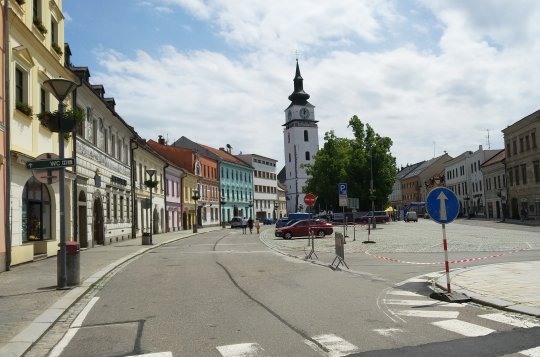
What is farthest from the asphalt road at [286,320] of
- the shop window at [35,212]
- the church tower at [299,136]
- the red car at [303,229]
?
the church tower at [299,136]

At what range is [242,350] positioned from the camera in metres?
6.48

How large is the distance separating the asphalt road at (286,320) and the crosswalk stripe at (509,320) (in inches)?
0.6

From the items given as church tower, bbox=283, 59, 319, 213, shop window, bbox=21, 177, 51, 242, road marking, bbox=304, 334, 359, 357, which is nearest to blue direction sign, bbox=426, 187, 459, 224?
road marking, bbox=304, 334, 359, 357

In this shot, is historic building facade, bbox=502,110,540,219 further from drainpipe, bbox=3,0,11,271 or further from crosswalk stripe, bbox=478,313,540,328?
crosswalk stripe, bbox=478,313,540,328

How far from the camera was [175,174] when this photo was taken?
199 feet

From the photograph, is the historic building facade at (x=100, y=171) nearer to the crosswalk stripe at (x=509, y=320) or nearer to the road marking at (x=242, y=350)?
the road marking at (x=242, y=350)

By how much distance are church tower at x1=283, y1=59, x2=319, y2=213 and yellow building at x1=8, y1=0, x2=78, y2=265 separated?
10731 centimetres

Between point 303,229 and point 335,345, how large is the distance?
1297 inches

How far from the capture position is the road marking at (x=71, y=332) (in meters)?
6.93

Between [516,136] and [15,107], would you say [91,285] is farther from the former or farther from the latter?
[516,136]

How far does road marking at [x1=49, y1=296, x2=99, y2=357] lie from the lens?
6.93 meters

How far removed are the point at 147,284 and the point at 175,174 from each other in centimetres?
4790

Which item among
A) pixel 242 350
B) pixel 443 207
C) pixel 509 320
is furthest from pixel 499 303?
pixel 242 350

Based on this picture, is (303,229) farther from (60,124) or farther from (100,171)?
(60,124)
